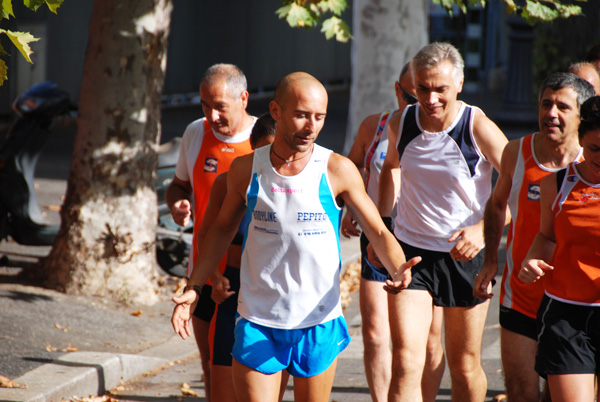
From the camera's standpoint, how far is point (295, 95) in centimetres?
366

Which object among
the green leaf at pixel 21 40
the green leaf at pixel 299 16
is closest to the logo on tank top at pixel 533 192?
the green leaf at pixel 21 40

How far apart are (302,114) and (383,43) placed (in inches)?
369

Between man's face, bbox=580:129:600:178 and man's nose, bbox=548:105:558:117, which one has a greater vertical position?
man's nose, bbox=548:105:558:117

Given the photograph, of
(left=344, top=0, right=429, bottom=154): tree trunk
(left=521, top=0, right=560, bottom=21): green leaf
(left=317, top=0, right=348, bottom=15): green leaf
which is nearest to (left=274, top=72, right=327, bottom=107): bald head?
(left=521, top=0, right=560, bottom=21): green leaf

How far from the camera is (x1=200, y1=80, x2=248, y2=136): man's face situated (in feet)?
15.4

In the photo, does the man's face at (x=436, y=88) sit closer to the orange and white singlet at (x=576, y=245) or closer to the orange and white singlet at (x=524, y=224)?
the orange and white singlet at (x=524, y=224)

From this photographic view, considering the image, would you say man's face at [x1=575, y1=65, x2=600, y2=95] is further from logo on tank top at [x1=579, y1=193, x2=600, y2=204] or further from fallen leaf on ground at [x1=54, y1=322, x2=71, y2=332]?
fallen leaf on ground at [x1=54, y1=322, x2=71, y2=332]

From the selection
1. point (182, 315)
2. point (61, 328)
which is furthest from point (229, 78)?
point (61, 328)

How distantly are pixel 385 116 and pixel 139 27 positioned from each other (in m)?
2.90

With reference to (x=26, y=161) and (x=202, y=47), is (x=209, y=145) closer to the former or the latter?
(x=26, y=161)

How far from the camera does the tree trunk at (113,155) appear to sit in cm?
758

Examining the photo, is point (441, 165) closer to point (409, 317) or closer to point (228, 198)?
point (409, 317)

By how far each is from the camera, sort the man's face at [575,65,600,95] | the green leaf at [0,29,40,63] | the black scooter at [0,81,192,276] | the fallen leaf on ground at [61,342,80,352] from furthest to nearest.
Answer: the black scooter at [0,81,192,276] → the fallen leaf on ground at [61,342,80,352] → the man's face at [575,65,600,95] → the green leaf at [0,29,40,63]

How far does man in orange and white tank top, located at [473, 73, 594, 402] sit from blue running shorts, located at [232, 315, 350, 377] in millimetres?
974
